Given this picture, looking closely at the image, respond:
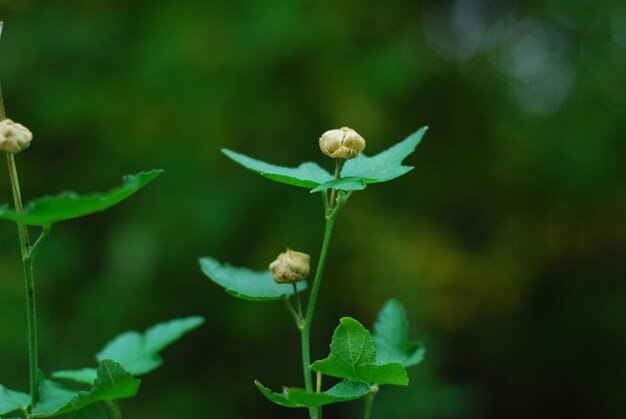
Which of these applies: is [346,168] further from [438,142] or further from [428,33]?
[428,33]

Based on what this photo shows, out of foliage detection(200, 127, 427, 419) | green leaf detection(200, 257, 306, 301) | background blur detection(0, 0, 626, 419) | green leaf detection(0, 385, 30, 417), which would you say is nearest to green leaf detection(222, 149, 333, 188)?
foliage detection(200, 127, 427, 419)

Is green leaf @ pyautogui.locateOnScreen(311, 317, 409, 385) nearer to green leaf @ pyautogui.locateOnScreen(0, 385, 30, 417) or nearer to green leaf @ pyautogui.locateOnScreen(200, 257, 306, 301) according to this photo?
green leaf @ pyautogui.locateOnScreen(200, 257, 306, 301)

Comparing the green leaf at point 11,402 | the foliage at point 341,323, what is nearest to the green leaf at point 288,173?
the foliage at point 341,323

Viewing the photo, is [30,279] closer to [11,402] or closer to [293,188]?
[11,402]

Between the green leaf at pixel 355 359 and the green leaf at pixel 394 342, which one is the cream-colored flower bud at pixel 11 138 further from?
the green leaf at pixel 394 342

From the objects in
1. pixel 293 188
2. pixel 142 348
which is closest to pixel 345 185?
pixel 142 348
